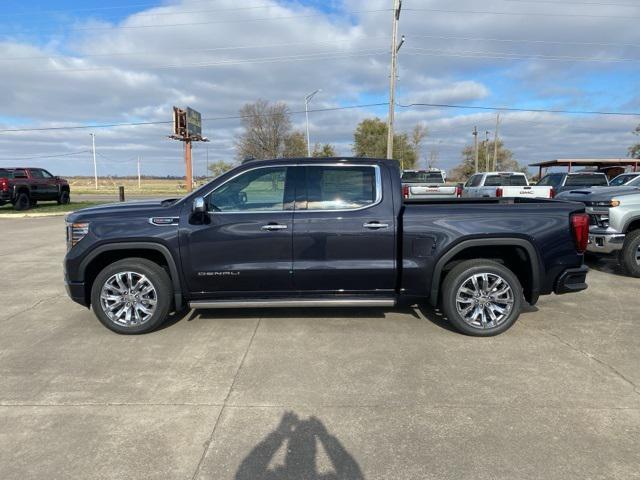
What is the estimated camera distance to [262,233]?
4.80 m

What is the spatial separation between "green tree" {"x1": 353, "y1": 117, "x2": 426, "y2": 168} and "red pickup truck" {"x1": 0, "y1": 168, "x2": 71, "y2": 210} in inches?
1465

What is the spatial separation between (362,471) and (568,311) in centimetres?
421

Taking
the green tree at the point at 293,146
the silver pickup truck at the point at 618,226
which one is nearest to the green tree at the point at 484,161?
the green tree at the point at 293,146

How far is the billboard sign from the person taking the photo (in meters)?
29.5

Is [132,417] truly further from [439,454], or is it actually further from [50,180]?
[50,180]

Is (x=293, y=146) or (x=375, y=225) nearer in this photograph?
(x=375, y=225)

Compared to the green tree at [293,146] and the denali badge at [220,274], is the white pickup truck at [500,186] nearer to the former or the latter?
the denali badge at [220,274]

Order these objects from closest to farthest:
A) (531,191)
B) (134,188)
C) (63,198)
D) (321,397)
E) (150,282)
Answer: (321,397)
(150,282)
(531,191)
(63,198)
(134,188)

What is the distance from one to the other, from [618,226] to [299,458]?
22.2ft

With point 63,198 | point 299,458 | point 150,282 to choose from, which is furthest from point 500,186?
point 63,198

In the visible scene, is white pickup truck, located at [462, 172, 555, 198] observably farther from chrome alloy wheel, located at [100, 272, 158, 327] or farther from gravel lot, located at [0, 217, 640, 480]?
chrome alloy wheel, located at [100, 272, 158, 327]

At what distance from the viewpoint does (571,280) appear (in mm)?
4910

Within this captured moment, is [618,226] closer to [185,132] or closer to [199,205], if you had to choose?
[199,205]

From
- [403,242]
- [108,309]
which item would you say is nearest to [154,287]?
[108,309]
